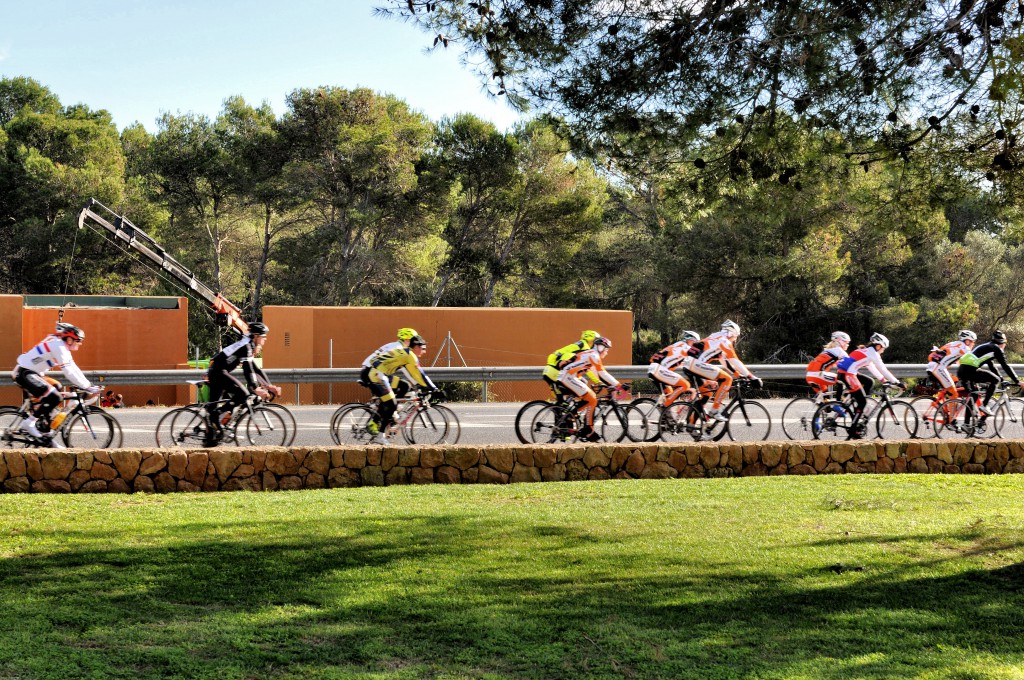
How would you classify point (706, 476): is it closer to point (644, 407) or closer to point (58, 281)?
point (644, 407)

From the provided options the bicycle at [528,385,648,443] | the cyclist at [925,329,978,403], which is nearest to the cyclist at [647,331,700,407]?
the bicycle at [528,385,648,443]

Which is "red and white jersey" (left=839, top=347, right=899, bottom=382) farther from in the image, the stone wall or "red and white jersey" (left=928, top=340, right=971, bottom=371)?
the stone wall

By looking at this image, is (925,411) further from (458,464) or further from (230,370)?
(230,370)

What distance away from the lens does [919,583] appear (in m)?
6.46

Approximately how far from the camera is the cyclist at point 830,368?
42.3ft

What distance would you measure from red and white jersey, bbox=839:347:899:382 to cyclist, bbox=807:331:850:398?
115 mm

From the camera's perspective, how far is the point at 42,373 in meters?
10.9

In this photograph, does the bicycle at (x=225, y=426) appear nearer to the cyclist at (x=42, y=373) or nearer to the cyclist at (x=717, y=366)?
the cyclist at (x=42, y=373)

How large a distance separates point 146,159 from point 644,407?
3787 centimetres

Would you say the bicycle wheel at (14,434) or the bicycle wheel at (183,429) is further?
the bicycle wheel at (183,429)

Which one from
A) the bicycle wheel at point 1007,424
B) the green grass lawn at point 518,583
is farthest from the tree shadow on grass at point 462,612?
the bicycle wheel at point 1007,424

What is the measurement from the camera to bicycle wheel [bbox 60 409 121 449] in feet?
36.5

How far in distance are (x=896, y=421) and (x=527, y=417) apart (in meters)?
4.62

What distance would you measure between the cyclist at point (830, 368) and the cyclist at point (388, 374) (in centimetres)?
472
